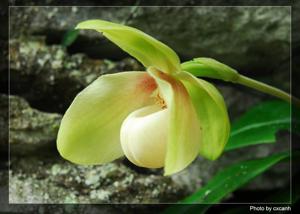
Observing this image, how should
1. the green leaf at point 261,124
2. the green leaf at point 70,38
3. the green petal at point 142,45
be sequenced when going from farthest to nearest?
the green leaf at point 70,38, the green leaf at point 261,124, the green petal at point 142,45

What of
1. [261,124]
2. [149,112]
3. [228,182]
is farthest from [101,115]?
[261,124]

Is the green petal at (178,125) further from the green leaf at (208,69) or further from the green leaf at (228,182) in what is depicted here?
the green leaf at (228,182)

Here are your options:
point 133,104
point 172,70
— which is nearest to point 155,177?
point 133,104

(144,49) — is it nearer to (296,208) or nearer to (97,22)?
(97,22)

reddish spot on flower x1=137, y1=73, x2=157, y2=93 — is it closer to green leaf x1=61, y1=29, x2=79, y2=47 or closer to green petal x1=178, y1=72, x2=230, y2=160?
green petal x1=178, y1=72, x2=230, y2=160

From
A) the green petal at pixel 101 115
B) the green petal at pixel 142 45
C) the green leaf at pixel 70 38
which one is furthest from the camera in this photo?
the green leaf at pixel 70 38

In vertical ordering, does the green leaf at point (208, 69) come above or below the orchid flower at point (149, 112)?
above

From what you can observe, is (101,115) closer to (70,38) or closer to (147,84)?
(147,84)

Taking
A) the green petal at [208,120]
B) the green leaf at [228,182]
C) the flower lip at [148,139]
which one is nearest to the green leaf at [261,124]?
the green leaf at [228,182]

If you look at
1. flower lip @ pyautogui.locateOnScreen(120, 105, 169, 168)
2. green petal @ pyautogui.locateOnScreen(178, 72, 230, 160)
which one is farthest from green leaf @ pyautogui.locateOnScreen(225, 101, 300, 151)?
flower lip @ pyautogui.locateOnScreen(120, 105, 169, 168)
